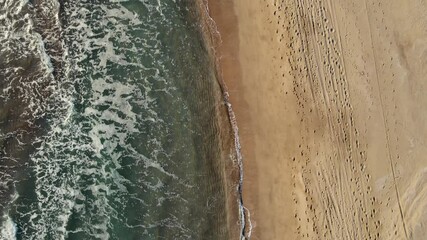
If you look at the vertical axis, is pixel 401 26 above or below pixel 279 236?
above

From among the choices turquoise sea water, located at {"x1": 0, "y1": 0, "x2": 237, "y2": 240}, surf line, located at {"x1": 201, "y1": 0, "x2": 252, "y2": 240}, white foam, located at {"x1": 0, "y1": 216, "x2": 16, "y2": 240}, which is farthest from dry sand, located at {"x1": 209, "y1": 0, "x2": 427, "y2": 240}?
white foam, located at {"x1": 0, "y1": 216, "x2": 16, "y2": 240}

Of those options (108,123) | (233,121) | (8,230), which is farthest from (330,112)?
(8,230)

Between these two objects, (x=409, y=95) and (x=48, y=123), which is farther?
(x=409, y=95)

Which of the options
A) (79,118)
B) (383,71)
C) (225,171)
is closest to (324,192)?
(225,171)

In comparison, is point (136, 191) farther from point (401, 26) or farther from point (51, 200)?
point (401, 26)

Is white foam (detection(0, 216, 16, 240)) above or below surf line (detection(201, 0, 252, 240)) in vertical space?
below

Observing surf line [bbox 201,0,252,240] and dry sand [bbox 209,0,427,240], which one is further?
dry sand [bbox 209,0,427,240]

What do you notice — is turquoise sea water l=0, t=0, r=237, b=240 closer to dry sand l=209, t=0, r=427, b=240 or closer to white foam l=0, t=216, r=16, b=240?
white foam l=0, t=216, r=16, b=240

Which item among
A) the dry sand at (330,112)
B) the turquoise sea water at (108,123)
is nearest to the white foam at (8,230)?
the turquoise sea water at (108,123)
